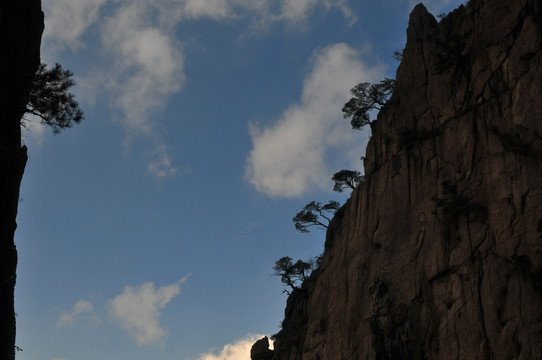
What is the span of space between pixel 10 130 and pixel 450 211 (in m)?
32.5

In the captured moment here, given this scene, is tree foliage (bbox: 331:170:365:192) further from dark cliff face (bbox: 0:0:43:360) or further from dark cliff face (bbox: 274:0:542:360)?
dark cliff face (bbox: 0:0:43:360)

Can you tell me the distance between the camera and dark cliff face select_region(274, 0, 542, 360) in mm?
33844

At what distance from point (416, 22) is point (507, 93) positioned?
61.2 ft

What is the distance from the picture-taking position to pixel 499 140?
1495 inches

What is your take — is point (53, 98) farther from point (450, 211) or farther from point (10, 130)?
point (450, 211)

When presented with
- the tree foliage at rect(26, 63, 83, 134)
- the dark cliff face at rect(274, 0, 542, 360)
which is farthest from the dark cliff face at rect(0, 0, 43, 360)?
the dark cliff face at rect(274, 0, 542, 360)

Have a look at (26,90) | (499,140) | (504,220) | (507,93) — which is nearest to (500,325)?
(504,220)

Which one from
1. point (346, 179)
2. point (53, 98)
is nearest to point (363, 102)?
point (346, 179)

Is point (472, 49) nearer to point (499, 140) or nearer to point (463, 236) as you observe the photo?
point (499, 140)

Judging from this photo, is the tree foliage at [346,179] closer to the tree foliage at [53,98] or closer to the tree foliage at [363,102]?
the tree foliage at [363,102]

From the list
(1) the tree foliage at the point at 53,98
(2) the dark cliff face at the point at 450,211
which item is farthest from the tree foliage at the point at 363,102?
(1) the tree foliage at the point at 53,98

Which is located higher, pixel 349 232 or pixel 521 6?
pixel 521 6

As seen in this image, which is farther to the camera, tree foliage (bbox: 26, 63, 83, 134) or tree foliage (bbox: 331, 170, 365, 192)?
tree foliage (bbox: 331, 170, 365, 192)

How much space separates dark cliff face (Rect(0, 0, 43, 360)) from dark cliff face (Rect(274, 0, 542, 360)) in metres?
28.3
